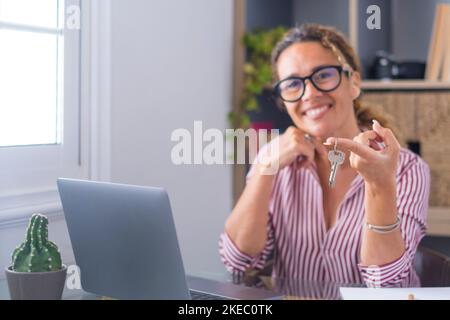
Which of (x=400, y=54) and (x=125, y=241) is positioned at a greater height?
(x=400, y=54)

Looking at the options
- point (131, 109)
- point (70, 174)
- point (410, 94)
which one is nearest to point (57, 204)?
point (70, 174)

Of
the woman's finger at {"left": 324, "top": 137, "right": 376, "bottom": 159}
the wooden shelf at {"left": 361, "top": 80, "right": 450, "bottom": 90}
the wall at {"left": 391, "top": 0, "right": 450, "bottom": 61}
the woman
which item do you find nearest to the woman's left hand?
the woman's finger at {"left": 324, "top": 137, "right": 376, "bottom": 159}

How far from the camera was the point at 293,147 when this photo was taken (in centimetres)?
178

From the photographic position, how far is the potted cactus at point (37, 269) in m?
1.19

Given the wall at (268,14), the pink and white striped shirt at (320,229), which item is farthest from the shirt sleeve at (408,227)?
the wall at (268,14)

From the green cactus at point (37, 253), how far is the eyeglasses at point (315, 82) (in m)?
0.72

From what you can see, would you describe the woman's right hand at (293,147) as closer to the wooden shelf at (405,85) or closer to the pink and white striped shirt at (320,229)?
the pink and white striped shirt at (320,229)

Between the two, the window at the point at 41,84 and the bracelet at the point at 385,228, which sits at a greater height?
the window at the point at 41,84

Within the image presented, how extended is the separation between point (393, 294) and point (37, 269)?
63cm

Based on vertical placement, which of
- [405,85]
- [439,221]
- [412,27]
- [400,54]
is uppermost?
[412,27]

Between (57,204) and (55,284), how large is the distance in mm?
252

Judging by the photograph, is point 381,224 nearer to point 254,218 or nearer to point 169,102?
point 254,218

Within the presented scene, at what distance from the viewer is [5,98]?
1.60m

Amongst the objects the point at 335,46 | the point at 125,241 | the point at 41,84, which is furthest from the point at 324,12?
the point at 125,241
